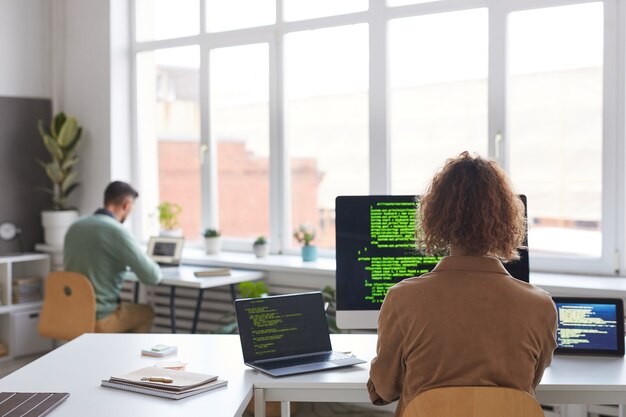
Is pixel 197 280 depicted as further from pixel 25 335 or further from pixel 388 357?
pixel 388 357

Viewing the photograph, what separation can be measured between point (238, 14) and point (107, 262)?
2011 mm

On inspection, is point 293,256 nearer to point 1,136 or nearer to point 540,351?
point 1,136

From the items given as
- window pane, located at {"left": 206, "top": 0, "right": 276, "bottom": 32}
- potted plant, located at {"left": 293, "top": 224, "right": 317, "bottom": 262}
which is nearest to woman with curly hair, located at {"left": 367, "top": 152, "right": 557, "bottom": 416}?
potted plant, located at {"left": 293, "top": 224, "right": 317, "bottom": 262}

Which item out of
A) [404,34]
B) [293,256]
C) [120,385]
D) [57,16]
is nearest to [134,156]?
[57,16]

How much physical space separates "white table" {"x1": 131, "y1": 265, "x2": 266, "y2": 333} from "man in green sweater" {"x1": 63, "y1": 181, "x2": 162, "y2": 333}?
16cm

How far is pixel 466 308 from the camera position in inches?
71.7

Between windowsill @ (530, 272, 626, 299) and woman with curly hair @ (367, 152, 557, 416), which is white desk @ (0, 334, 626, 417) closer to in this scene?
woman with curly hair @ (367, 152, 557, 416)

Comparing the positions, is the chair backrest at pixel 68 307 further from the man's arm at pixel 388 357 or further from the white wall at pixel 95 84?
the man's arm at pixel 388 357

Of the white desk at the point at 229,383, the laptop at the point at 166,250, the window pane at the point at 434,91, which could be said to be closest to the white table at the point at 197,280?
the laptop at the point at 166,250

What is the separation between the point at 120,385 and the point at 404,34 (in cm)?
297

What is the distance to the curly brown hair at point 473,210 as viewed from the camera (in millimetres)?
1904

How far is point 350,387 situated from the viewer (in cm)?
223

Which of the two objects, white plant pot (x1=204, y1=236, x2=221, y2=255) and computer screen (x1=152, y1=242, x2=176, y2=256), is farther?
white plant pot (x1=204, y1=236, x2=221, y2=255)

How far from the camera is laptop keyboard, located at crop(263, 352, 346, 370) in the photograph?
236cm
